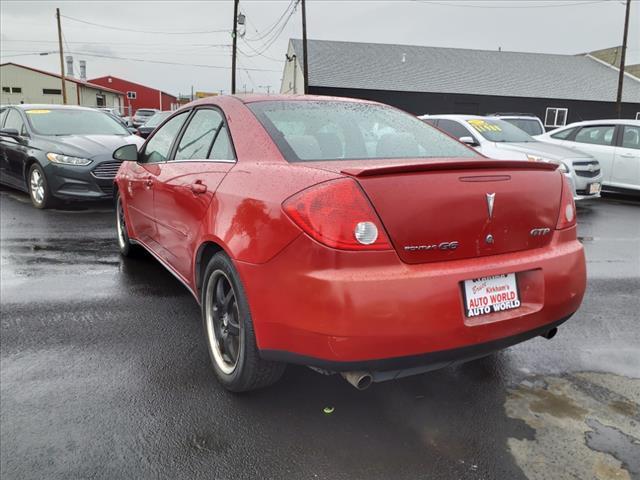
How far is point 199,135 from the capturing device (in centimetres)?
337

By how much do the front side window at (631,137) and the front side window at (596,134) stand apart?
224 mm

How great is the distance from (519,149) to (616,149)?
8.34 feet

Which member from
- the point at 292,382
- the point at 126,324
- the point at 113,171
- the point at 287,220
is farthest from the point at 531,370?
the point at 113,171

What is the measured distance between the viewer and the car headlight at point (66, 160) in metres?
7.27

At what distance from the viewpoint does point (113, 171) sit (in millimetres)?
7375

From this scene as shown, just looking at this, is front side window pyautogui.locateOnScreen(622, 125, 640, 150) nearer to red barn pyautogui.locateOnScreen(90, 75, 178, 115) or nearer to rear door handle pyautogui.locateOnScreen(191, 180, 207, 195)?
rear door handle pyautogui.locateOnScreen(191, 180, 207, 195)

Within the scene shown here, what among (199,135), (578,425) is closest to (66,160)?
(199,135)

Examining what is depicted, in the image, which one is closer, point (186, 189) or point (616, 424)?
point (616, 424)

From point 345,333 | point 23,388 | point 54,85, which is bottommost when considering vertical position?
point 23,388

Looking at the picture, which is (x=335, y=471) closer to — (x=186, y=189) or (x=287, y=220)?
(x=287, y=220)

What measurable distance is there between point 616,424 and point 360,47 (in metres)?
38.5

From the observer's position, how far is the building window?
34584 mm

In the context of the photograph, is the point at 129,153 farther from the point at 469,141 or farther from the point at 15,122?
the point at 469,141

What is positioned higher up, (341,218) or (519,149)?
(519,149)
